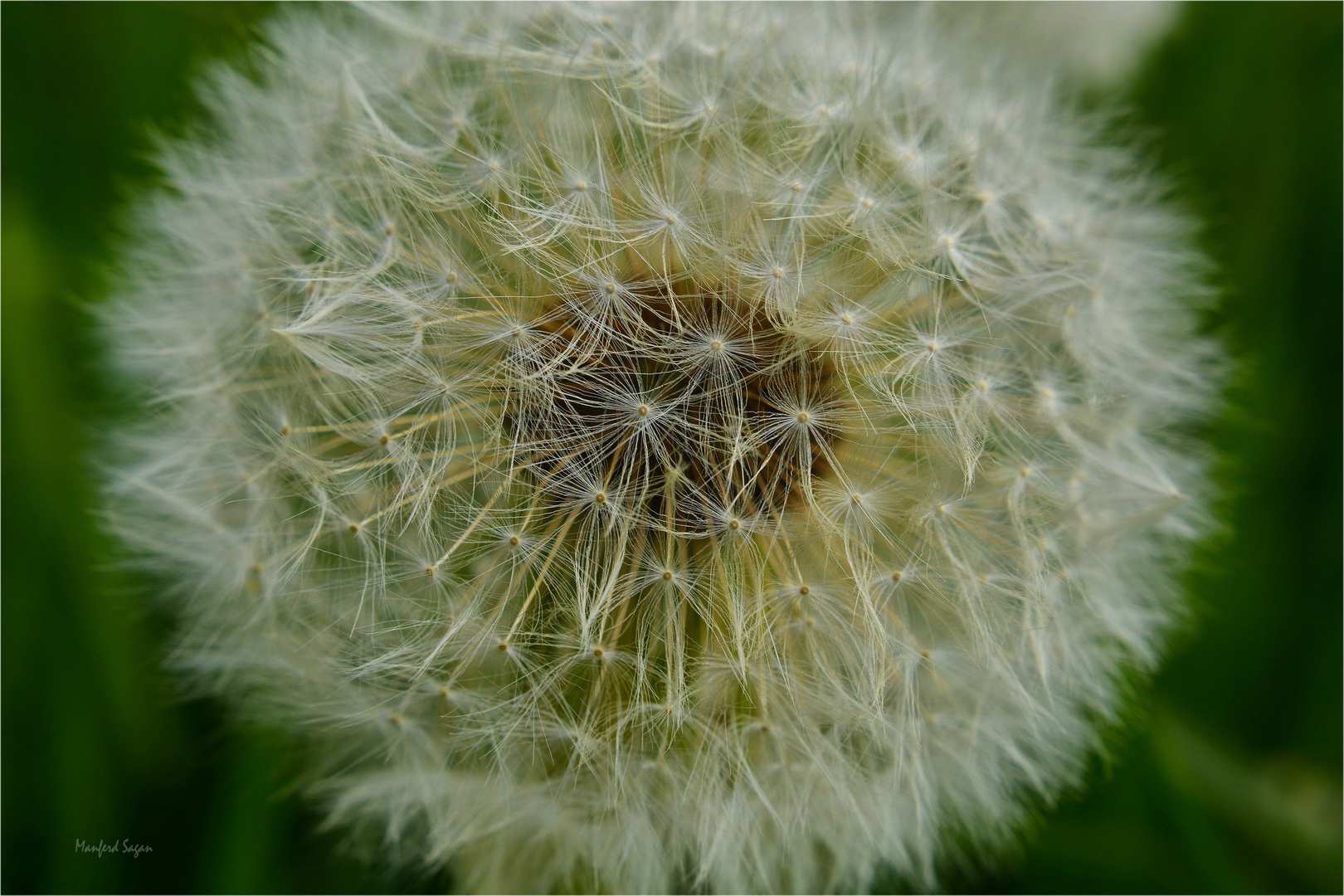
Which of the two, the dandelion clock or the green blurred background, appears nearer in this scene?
the dandelion clock

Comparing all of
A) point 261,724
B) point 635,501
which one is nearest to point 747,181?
point 635,501

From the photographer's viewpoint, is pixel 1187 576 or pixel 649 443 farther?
pixel 1187 576

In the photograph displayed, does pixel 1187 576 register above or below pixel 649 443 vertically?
below

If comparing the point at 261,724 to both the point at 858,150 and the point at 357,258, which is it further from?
the point at 858,150

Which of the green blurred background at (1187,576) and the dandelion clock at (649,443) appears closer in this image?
the dandelion clock at (649,443)
